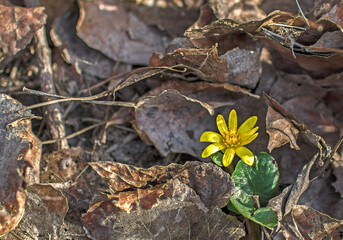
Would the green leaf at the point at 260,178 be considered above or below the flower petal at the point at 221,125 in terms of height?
below

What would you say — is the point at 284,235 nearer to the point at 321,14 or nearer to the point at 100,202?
the point at 100,202

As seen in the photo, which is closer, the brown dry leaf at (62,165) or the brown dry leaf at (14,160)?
the brown dry leaf at (14,160)

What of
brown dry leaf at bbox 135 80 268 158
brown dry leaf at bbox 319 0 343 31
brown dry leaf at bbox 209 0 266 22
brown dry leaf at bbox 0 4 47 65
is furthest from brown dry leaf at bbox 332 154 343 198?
brown dry leaf at bbox 0 4 47 65

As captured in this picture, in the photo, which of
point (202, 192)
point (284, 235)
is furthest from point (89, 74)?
point (284, 235)

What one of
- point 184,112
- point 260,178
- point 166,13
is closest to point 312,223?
point 260,178

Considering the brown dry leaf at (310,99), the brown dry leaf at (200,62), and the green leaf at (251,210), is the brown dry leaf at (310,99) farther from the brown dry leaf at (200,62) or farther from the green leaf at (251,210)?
the green leaf at (251,210)

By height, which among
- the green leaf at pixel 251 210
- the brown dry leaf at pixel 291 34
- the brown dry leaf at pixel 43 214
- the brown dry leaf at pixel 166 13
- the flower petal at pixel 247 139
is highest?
the brown dry leaf at pixel 291 34

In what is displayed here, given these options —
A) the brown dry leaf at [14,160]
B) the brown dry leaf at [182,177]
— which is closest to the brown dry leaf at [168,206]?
the brown dry leaf at [182,177]
